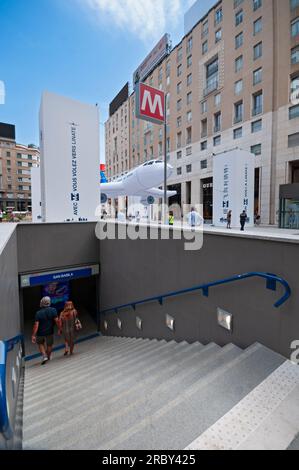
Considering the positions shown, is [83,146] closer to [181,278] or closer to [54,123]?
[54,123]

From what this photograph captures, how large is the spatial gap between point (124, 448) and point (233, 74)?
2973 cm

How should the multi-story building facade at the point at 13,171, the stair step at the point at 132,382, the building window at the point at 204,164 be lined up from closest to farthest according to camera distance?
the stair step at the point at 132,382, the building window at the point at 204,164, the multi-story building facade at the point at 13,171

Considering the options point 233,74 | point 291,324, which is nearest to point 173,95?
point 233,74

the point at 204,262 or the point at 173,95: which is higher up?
the point at 173,95

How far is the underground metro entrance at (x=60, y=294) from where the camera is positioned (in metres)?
7.89

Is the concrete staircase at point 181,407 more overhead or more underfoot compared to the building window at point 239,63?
more underfoot

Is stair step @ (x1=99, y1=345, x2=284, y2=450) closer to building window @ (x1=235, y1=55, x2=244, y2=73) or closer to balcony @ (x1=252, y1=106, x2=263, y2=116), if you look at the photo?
balcony @ (x1=252, y1=106, x2=263, y2=116)

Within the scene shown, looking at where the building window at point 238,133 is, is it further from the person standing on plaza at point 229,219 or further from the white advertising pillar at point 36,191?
the white advertising pillar at point 36,191

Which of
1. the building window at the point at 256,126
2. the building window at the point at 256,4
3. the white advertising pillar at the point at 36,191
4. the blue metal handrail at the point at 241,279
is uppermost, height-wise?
the building window at the point at 256,4

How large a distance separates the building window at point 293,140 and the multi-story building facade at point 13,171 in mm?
59621

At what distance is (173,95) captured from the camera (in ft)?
107

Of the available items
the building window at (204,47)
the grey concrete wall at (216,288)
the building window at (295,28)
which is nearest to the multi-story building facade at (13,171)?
the building window at (204,47)

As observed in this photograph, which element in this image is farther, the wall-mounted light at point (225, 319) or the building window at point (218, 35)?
the building window at point (218, 35)

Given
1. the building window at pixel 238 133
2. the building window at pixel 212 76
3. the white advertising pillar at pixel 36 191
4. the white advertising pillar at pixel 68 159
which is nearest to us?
the white advertising pillar at pixel 68 159
